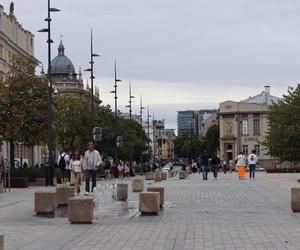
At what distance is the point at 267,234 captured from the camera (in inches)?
510

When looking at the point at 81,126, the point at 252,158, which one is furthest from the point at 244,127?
the point at 252,158

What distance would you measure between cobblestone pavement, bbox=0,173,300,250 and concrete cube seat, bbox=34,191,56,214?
0.28m

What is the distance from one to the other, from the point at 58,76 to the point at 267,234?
123 meters

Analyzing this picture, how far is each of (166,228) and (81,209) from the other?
207 centimetres

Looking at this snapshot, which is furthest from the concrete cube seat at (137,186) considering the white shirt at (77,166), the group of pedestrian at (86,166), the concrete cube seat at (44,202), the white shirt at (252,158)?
the white shirt at (252,158)

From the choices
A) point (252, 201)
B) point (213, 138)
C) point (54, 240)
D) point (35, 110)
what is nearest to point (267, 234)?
point (54, 240)

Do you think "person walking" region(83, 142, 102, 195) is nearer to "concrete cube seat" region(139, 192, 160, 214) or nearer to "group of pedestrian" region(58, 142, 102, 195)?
"group of pedestrian" region(58, 142, 102, 195)

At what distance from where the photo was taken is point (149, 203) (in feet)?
55.4

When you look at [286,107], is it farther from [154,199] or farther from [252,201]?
[154,199]

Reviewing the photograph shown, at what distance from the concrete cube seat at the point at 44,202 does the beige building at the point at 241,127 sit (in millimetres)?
123210

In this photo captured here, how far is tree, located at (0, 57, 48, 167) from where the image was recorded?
38594 mm

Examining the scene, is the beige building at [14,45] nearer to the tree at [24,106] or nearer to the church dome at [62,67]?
the tree at [24,106]

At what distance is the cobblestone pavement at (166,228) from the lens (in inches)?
467

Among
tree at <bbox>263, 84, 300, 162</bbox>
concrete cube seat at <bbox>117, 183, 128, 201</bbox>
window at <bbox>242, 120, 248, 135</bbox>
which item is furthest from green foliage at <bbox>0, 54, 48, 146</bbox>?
window at <bbox>242, 120, 248, 135</bbox>
